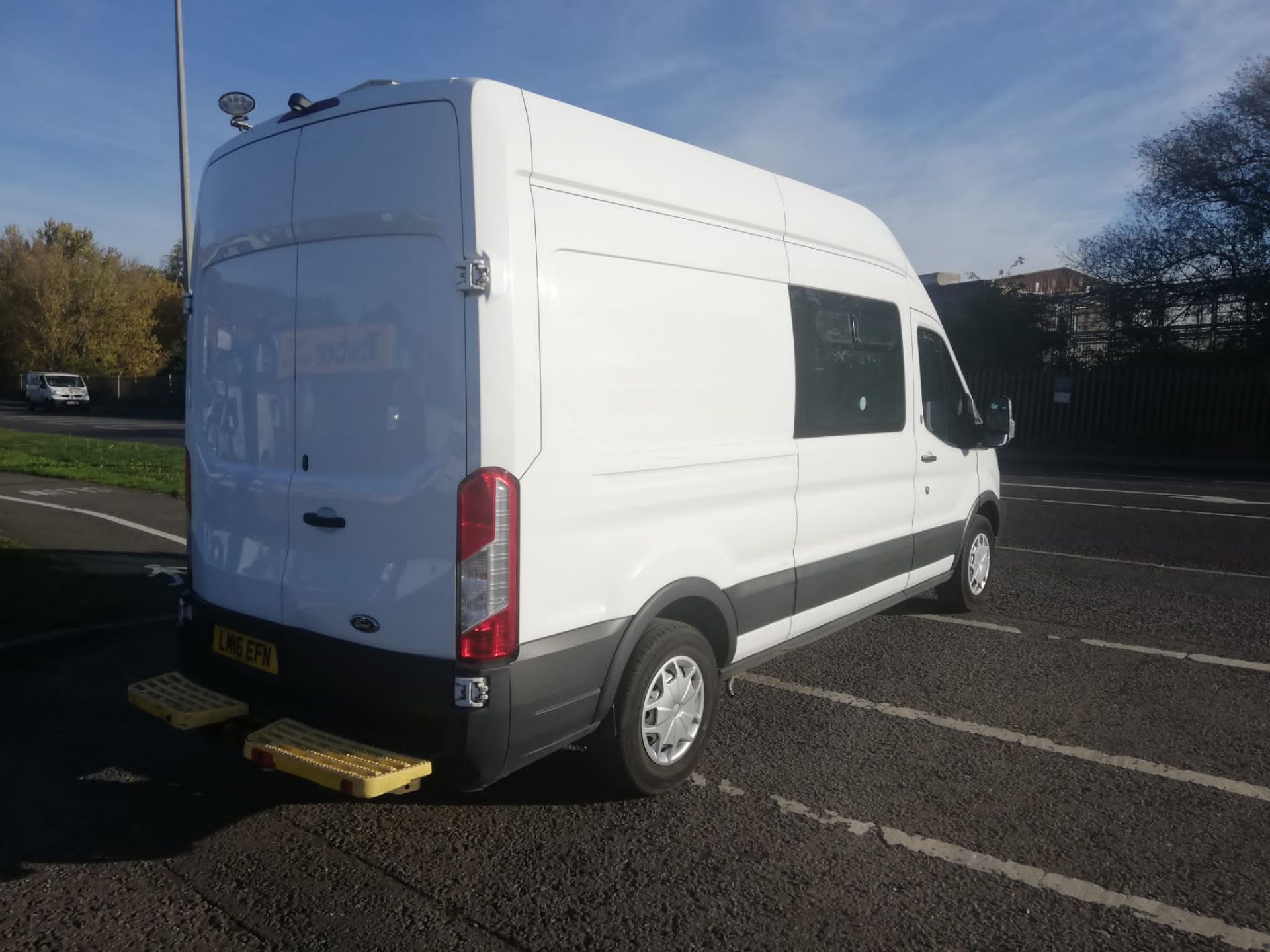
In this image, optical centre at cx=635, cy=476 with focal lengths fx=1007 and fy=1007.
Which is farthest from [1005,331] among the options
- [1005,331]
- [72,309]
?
[72,309]

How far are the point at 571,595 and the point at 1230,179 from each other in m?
29.7

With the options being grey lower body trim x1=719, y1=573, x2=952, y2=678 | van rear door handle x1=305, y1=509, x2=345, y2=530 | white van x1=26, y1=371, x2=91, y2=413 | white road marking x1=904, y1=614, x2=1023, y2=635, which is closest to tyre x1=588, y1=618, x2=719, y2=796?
grey lower body trim x1=719, y1=573, x2=952, y2=678

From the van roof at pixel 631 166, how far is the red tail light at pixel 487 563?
3.56 feet

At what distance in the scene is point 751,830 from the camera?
12.3 ft

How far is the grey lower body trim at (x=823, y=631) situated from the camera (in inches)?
181

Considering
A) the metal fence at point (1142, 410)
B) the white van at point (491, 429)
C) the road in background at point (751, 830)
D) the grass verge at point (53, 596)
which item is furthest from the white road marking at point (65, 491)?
the metal fence at point (1142, 410)

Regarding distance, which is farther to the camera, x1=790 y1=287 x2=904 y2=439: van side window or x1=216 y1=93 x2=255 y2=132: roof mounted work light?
x1=216 y1=93 x2=255 y2=132: roof mounted work light

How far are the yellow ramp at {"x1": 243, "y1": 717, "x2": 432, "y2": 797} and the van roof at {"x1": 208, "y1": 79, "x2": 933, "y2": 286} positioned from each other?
2.03 metres

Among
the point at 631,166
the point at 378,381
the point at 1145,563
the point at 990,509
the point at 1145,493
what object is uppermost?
the point at 631,166

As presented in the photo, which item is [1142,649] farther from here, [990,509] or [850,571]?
[850,571]

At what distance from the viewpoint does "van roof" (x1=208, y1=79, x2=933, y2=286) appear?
3439mm

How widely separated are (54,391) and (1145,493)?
143ft

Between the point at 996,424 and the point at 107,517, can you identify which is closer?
the point at 996,424

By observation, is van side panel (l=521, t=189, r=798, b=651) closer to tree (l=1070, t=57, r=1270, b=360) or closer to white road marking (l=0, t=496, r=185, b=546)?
white road marking (l=0, t=496, r=185, b=546)
